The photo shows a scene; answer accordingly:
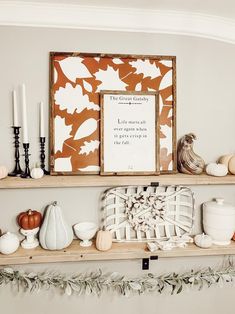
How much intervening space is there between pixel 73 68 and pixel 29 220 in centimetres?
83

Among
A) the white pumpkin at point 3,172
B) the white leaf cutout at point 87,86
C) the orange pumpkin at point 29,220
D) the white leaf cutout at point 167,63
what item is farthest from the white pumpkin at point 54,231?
the white leaf cutout at point 167,63

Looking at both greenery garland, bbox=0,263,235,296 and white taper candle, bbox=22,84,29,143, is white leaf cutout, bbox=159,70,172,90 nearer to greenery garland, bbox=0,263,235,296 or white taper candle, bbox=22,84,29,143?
white taper candle, bbox=22,84,29,143

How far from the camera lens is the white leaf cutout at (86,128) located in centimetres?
159

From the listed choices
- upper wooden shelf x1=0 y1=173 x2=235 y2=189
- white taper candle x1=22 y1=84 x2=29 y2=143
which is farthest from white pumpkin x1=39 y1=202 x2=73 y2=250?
white taper candle x1=22 y1=84 x2=29 y2=143

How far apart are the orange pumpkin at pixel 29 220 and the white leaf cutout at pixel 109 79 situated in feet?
2.45

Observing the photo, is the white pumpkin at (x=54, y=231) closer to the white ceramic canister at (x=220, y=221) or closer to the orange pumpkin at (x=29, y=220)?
the orange pumpkin at (x=29, y=220)

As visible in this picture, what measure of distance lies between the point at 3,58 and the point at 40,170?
0.62m

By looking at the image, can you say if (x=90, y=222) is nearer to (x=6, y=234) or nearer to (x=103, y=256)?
(x=103, y=256)

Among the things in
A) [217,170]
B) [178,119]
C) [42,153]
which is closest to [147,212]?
[217,170]

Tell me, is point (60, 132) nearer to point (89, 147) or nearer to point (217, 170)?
point (89, 147)

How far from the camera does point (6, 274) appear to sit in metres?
1.59

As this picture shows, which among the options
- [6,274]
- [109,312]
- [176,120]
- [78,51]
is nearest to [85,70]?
[78,51]

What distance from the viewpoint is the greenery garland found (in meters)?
1.60

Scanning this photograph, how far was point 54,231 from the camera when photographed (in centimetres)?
153
